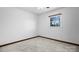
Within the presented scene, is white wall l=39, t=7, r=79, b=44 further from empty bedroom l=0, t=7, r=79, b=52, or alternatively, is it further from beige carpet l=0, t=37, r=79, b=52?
beige carpet l=0, t=37, r=79, b=52

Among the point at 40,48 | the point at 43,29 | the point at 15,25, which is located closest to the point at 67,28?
the point at 40,48

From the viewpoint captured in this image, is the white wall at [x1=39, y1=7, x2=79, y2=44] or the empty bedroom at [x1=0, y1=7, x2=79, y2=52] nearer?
the empty bedroom at [x1=0, y1=7, x2=79, y2=52]

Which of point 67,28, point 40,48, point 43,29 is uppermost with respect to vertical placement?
point 67,28

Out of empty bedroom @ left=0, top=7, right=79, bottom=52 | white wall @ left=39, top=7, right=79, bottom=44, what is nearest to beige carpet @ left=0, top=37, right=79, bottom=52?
empty bedroom @ left=0, top=7, right=79, bottom=52

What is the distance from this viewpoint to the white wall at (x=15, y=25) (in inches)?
117

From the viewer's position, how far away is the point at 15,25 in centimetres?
358

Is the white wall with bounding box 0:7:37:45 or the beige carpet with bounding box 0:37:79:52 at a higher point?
the white wall with bounding box 0:7:37:45

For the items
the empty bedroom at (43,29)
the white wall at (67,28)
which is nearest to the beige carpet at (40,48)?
the empty bedroom at (43,29)

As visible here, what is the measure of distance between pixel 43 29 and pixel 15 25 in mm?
2499

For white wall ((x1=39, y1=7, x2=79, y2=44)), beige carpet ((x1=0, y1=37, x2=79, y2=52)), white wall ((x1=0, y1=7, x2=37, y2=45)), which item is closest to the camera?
beige carpet ((x1=0, y1=37, x2=79, y2=52))

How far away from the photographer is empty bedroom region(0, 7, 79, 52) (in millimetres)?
2779

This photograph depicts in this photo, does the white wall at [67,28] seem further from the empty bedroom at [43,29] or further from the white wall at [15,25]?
the white wall at [15,25]

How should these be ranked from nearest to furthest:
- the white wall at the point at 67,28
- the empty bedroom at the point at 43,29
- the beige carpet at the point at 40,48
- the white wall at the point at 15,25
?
the beige carpet at the point at 40,48
the empty bedroom at the point at 43,29
the white wall at the point at 15,25
the white wall at the point at 67,28

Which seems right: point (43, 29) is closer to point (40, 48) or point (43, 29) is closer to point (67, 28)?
point (67, 28)
